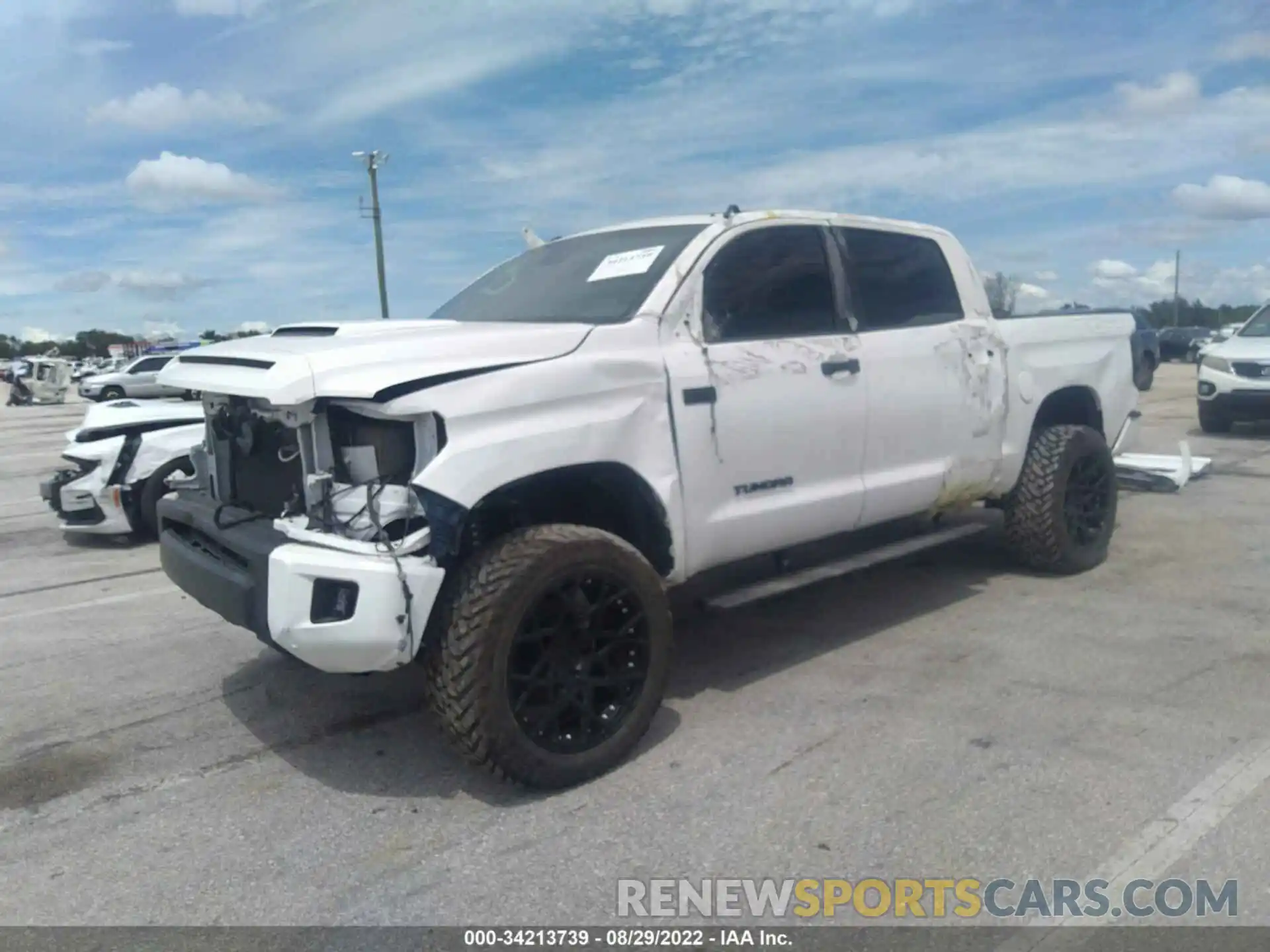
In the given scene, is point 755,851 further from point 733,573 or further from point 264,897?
point 733,573

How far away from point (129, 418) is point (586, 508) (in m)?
5.59

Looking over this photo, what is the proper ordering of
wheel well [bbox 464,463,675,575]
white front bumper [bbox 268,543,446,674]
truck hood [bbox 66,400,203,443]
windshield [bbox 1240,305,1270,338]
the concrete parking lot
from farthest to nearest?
windshield [bbox 1240,305,1270,338] → truck hood [bbox 66,400,203,443] → wheel well [bbox 464,463,675,575] → white front bumper [bbox 268,543,446,674] → the concrete parking lot

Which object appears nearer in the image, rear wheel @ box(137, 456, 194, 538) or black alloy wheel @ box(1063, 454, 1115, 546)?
black alloy wheel @ box(1063, 454, 1115, 546)

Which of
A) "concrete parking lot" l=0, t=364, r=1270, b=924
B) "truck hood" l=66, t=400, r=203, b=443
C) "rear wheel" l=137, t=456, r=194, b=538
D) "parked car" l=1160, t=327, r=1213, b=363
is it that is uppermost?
"truck hood" l=66, t=400, r=203, b=443

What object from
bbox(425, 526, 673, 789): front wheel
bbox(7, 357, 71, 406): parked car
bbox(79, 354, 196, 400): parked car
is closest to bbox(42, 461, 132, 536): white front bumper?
bbox(425, 526, 673, 789): front wheel

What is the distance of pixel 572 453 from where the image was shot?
3.73 metres

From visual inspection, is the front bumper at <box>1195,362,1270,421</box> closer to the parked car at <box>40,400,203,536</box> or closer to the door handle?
the door handle

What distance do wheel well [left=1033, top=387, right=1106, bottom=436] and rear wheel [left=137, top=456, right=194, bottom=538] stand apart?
590 cm

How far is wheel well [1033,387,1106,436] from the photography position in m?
6.21

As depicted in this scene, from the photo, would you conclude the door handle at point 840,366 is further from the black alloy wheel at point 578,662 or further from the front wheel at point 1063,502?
the front wheel at point 1063,502

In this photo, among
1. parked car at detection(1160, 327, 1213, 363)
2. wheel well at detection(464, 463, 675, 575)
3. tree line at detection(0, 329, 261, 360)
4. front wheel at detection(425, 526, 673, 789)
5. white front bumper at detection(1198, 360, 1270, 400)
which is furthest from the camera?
tree line at detection(0, 329, 261, 360)

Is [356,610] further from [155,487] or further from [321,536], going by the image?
[155,487]

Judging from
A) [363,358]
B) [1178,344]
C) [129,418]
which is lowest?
[1178,344]

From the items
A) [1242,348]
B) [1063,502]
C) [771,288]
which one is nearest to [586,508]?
[771,288]
